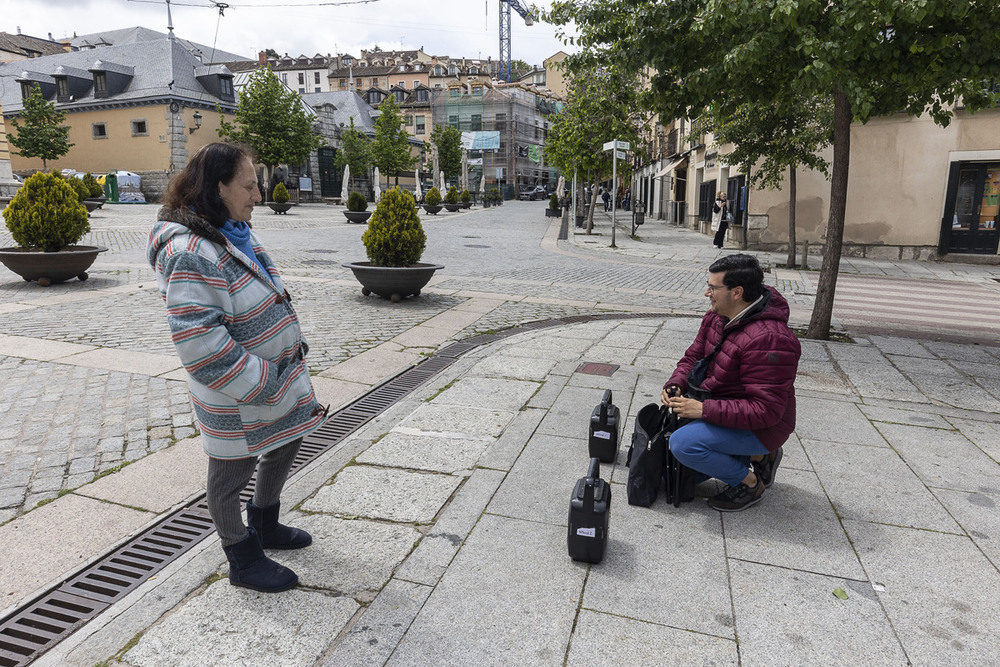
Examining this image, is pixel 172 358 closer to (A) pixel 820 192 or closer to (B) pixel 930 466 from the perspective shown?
(B) pixel 930 466

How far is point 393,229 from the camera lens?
27.7ft

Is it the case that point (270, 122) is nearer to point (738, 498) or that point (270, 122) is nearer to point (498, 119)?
point (738, 498)

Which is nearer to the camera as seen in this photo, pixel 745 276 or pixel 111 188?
pixel 745 276

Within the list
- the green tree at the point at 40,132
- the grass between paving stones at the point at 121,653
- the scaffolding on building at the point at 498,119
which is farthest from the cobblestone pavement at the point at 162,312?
the scaffolding on building at the point at 498,119

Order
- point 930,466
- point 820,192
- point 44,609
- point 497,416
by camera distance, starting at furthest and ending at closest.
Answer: point 820,192, point 497,416, point 930,466, point 44,609

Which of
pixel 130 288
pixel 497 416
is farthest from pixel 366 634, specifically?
pixel 130 288

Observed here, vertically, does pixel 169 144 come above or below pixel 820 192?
above

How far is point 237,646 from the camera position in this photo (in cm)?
229

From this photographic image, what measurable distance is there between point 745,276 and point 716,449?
851 mm

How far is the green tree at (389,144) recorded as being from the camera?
45.8 meters

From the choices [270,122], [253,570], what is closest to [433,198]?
[270,122]

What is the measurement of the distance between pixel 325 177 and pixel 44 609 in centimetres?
5142

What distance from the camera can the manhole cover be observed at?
5.78m

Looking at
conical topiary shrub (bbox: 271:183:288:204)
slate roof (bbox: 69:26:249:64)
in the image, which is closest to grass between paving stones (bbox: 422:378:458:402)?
conical topiary shrub (bbox: 271:183:288:204)
